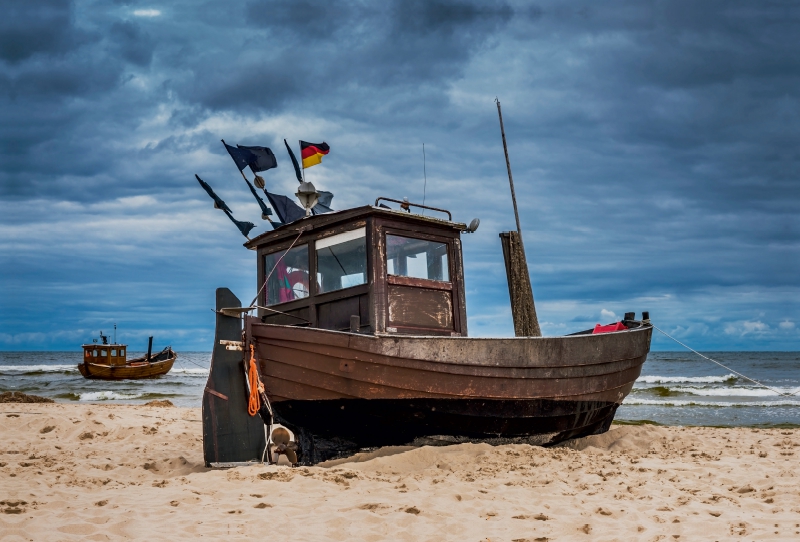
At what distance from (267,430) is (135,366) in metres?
29.6

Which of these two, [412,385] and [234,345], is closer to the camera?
[412,385]

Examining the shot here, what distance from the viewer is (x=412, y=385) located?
22.2 ft

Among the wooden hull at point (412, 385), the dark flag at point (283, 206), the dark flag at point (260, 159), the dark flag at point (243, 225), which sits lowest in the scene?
the wooden hull at point (412, 385)

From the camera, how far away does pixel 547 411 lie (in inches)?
301

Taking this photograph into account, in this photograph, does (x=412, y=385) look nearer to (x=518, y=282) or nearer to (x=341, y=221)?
(x=341, y=221)

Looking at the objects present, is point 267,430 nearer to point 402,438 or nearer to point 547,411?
point 402,438

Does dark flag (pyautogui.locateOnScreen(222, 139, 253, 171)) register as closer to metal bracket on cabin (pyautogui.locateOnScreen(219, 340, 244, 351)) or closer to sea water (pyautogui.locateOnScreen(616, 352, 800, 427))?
metal bracket on cabin (pyautogui.locateOnScreen(219, 340, 244, 351))

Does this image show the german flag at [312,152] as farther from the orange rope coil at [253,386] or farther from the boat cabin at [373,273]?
the orange rope coil at [253,386]

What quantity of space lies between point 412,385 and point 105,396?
21021 mm

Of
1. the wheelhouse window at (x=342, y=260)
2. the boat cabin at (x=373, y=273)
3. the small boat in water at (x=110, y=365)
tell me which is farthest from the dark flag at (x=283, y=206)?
the small boat in water at (x=110, y=365)

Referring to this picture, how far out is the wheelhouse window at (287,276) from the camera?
7992 millimetres

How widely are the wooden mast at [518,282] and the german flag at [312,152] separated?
251 centimetres

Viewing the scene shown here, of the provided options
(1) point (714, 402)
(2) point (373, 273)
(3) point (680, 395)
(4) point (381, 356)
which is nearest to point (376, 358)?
(4) point (381, 356)

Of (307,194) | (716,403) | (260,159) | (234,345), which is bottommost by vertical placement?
(716,403)
